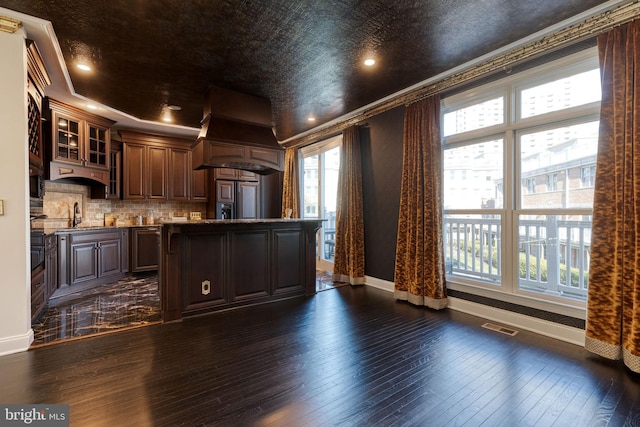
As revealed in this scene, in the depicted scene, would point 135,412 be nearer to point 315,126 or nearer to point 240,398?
point 240,398

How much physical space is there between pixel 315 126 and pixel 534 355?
4.84m

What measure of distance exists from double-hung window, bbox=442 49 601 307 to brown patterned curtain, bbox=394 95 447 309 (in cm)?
24

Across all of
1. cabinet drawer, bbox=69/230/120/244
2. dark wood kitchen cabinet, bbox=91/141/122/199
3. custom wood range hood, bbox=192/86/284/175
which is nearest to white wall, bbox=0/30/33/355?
custom wood range hood, bbox=192/86/284/175

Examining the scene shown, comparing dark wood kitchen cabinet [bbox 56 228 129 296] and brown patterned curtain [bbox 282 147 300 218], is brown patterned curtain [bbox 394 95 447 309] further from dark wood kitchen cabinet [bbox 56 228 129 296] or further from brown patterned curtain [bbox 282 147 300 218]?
dark wood kitchen cabinet [bbox 56 228 129 296]

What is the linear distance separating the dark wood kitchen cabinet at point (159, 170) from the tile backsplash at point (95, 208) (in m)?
0.41

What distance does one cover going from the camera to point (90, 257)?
4.55 metres

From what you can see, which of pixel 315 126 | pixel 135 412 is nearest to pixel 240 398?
pixel 135 412

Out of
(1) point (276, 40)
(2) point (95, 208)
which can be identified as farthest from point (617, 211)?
(2) point (95, 208)

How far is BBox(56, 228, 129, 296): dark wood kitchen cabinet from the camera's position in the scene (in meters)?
4.14

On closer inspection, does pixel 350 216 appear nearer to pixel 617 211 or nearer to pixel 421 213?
pixel 421 213

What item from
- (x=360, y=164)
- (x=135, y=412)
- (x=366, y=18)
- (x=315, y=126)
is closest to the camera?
(x=135, y=412)

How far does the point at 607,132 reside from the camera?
2.38m

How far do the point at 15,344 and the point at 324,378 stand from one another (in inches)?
106

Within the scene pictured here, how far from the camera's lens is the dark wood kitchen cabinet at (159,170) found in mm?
5598
